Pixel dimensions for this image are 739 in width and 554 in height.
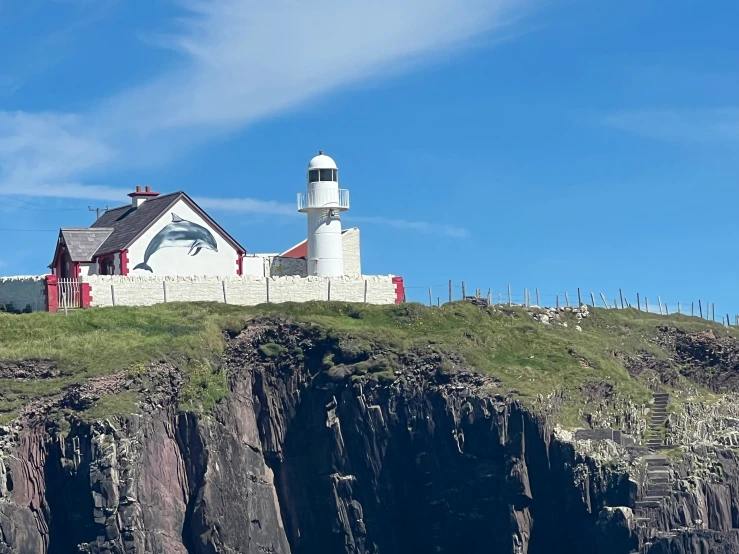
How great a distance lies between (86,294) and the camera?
81.5 meters

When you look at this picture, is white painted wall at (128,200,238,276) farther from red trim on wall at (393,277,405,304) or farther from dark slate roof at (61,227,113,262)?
red trim on wall at (393,277,405,304)

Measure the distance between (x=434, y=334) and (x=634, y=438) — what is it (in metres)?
9.28

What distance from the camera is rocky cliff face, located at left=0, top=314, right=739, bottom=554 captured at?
7212cm

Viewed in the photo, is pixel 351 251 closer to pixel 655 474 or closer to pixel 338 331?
pixel 338 331

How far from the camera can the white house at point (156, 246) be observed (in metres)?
84.7

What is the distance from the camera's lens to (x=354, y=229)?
302 feet

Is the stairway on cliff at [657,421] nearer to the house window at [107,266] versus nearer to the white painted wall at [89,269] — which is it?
the house window at [107,266]

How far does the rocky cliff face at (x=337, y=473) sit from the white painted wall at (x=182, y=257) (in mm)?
7003

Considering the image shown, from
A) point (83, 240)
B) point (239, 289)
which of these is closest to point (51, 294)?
point (83, 240)

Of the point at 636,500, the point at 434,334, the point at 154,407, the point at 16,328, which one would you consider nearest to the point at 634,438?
the point at 636,500

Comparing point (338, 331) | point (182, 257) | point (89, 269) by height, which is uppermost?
point (182, 257)

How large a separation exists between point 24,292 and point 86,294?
8.88ft

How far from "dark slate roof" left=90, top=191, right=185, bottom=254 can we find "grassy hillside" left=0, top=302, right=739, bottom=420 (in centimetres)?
437

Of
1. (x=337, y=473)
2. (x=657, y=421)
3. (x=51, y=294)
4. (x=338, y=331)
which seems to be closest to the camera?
(x=337, y=473)
